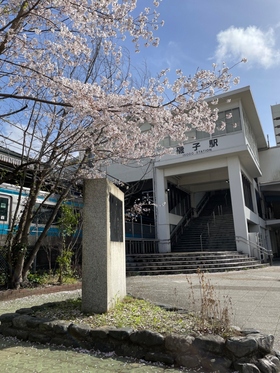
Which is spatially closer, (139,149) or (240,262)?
(139,149)

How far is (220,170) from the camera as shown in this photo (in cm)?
2094

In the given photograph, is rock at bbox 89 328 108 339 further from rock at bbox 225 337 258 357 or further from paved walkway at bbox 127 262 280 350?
paved walkway at bbox 127 262 280 350

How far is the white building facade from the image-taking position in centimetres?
1739

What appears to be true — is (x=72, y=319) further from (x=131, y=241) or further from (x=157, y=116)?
(x=131, y=241)

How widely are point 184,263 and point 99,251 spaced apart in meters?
10.3

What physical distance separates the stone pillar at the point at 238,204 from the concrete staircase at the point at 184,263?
1412mm

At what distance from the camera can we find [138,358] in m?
3.28

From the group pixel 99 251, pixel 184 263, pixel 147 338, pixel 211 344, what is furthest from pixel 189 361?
pixel 184 263

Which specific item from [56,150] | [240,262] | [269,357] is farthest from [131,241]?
[269,357]

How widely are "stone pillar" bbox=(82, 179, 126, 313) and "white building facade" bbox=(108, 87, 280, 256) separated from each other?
9.14m

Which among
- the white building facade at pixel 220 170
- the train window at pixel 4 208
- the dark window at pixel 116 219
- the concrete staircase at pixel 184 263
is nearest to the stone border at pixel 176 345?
the dark window at pixel 116 219

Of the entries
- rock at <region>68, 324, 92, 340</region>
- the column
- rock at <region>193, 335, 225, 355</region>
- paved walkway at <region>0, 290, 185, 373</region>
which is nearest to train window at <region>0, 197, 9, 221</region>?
paved walkway at <region>0, 290, 185, 373</region>

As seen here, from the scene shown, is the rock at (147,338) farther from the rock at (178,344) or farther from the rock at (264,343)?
the rock at (264,343)

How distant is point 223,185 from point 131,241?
42.3ft
